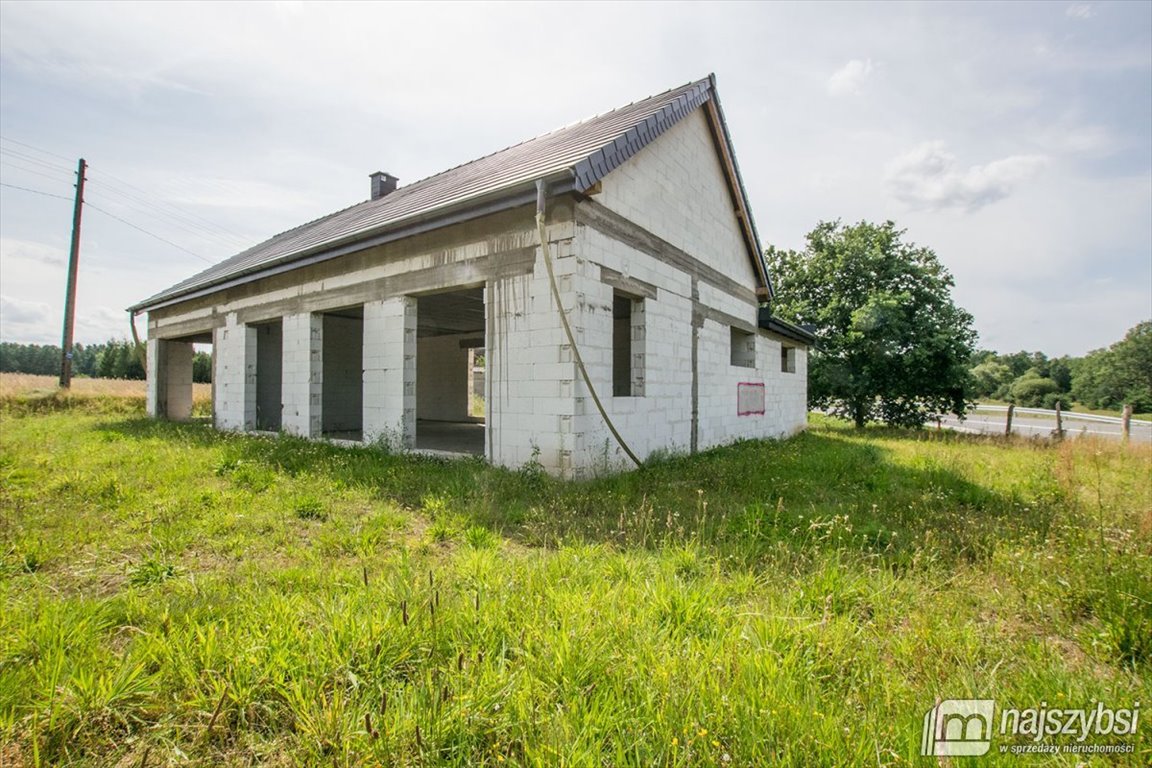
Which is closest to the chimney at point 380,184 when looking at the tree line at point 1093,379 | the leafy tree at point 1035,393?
the tree line at point 1093,379

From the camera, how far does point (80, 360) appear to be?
3354 inches

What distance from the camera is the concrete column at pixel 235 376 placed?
38.5ft

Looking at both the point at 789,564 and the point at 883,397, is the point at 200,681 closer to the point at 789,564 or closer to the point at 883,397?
the point at 789,564

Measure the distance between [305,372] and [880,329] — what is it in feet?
56.5

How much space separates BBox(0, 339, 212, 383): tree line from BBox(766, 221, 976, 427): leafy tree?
2181 inches

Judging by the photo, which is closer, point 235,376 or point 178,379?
point 235,376

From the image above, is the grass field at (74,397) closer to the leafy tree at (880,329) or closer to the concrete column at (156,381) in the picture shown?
the concrete column at (156,381)

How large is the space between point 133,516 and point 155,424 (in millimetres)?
10313

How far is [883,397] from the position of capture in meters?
17.0

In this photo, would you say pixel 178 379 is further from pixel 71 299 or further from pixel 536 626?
pixel 536 626

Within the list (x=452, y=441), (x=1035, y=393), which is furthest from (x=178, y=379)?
(x=1035, y=393)

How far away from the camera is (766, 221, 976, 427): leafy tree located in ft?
52.8

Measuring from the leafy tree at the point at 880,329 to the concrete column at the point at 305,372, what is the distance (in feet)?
52.3

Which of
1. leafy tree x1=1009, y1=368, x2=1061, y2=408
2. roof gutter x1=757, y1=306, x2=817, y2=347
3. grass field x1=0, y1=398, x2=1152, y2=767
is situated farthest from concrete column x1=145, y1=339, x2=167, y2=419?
leafy tree x1=1009, y1=368, x2=1061, y2=408
